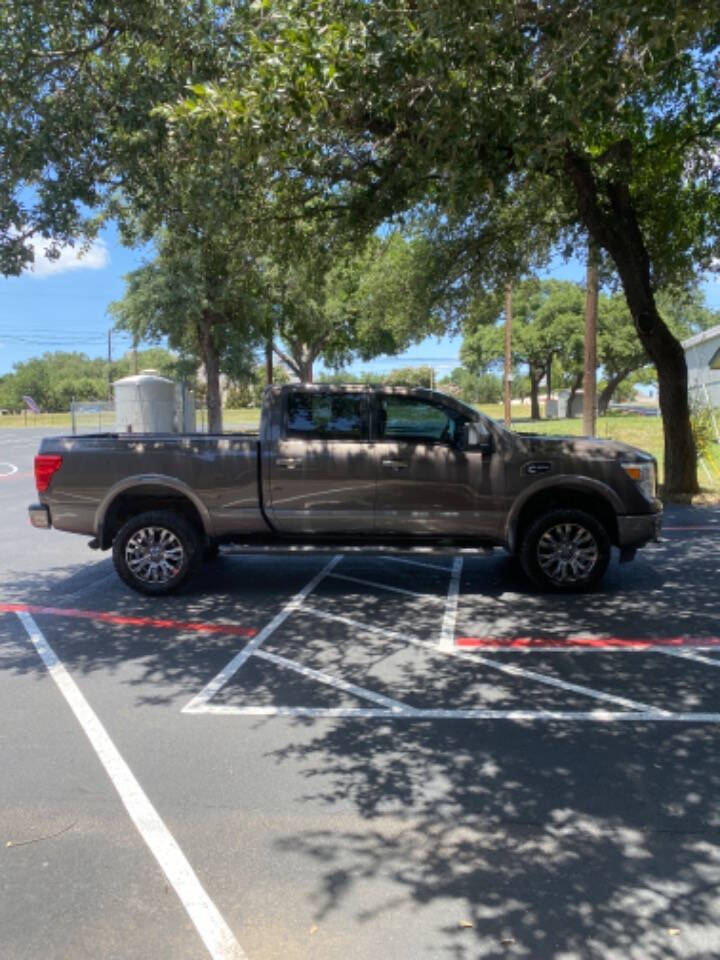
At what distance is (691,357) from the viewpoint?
3012cm

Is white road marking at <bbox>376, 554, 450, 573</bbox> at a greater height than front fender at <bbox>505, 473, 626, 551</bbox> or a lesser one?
lesser

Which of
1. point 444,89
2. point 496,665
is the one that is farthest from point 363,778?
point 444,89

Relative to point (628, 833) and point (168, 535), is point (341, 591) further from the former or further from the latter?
point (628, 833)

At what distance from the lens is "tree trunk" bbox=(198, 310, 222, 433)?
22744mm

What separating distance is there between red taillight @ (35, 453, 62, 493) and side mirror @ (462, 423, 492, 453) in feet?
12.2

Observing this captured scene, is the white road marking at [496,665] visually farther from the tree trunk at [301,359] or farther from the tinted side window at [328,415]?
the tree trunk at [301,359]

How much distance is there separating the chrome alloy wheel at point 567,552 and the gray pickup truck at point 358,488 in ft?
0.04

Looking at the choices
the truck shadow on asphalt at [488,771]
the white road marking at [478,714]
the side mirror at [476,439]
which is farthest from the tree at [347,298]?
the white road marking at [478,714]

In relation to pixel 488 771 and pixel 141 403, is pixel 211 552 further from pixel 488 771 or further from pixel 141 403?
pixel 141 403

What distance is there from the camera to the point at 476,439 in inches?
271

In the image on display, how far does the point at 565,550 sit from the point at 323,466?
230 centimetres

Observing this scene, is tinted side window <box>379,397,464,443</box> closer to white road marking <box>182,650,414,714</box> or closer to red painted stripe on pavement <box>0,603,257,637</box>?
red painted stripe on pavement <box>0,603,257,637</box>

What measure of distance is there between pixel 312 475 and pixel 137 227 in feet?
21.6

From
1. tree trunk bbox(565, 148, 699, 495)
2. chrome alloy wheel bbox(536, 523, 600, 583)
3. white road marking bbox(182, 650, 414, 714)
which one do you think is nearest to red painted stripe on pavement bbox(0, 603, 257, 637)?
white road marking bbox(182, 650, 414, 714)
